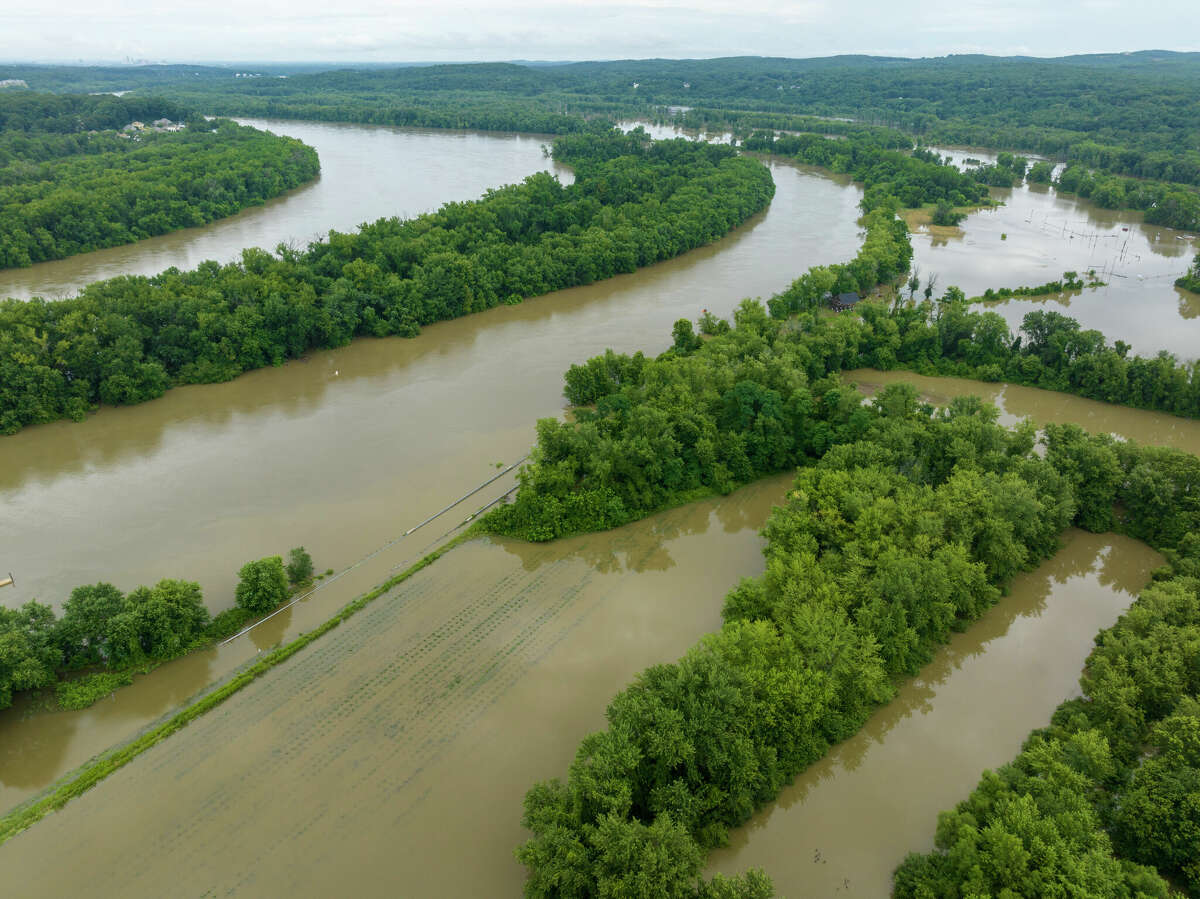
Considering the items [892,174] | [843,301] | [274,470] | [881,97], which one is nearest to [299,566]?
[274,470]

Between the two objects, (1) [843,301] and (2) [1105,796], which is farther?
(1) [843,301]

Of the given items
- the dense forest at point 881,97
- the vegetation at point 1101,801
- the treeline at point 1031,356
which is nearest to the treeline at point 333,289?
the treeline at point 1031,356

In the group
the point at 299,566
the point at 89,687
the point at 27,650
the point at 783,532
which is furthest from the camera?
the point at 299,566

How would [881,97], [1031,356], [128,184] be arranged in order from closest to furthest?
[1031,356] → [128,184] → [881,97]

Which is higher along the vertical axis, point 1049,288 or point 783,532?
point 1049,288

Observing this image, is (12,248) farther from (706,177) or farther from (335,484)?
(706,177)

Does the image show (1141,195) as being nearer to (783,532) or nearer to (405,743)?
(783,532)

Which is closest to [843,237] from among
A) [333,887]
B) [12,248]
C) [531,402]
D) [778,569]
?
[531,402]
